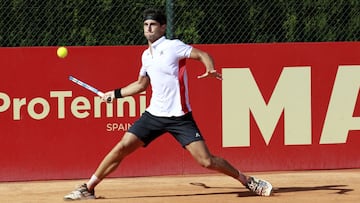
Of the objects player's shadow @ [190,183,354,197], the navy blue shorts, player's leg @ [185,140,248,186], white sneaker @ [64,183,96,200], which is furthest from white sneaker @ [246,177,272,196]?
white sneaker @ [64,183,96,200]

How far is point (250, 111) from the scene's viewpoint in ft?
38.5

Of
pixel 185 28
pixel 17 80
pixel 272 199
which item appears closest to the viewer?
pixel 272 199

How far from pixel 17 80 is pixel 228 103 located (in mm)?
2347

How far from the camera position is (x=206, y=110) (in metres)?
11.7

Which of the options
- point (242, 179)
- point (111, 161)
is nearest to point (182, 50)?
point (111, 161)

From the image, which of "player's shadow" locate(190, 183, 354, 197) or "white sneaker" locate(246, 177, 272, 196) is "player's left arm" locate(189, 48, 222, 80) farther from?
"player's shadow" locate(190, 183, 354, 197)

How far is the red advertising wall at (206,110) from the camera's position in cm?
1133

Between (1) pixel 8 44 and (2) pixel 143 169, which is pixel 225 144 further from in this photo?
(1) pixel 8 44

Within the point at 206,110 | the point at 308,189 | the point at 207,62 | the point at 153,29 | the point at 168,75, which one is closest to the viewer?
the point at 207,62

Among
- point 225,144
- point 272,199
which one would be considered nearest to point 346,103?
point 225,144

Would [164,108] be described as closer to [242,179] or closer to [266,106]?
[242,179]

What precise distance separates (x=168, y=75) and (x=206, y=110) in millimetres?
2016

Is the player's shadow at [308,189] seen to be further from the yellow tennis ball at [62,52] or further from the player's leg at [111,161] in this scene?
the yellow tennis ball at [62,52]

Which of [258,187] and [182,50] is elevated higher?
[182,50]
